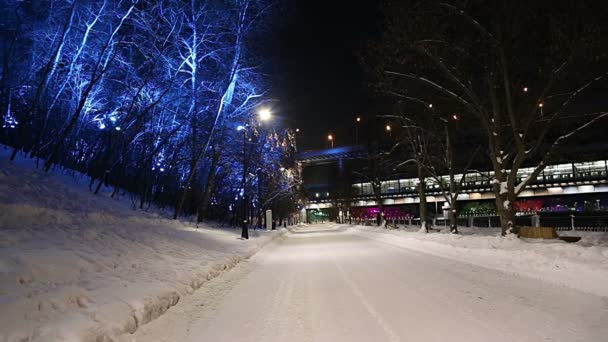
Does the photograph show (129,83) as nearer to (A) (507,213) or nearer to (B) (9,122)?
(B) (9,122)

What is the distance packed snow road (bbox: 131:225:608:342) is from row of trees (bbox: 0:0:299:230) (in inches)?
491

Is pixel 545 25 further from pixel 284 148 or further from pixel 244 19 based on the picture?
pixel 284 148

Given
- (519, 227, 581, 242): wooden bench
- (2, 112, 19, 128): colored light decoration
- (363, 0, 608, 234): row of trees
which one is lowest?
(519, 227, 581, 242): wooden bench

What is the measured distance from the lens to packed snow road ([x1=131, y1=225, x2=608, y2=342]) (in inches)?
243

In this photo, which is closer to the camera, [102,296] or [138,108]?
[102,296]

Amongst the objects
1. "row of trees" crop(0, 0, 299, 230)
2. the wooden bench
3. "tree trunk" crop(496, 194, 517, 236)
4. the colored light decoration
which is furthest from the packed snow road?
the colored light decoration

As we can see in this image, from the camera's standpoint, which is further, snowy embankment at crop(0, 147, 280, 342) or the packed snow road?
the packed snow road

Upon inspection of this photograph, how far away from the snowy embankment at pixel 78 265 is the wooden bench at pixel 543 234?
1209 cm

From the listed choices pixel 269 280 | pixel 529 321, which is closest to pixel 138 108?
pixel 269 280

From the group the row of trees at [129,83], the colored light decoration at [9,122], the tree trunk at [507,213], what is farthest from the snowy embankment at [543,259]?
the colored light decoration at [9,122]

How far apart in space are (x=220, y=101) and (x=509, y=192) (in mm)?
16495

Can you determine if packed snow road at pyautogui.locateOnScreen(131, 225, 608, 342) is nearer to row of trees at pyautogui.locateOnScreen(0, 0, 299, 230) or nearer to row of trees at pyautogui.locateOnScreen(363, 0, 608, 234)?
row of trees at pyautogui.locateOnScreen(363, 0, 608, 234)

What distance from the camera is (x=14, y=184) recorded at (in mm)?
14492

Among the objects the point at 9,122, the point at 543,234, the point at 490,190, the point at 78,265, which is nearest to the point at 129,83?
the point at 9,122
